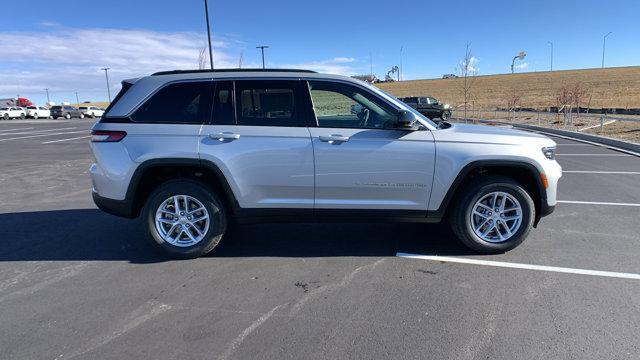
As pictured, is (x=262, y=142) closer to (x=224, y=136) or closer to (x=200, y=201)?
(x=224, y=136)

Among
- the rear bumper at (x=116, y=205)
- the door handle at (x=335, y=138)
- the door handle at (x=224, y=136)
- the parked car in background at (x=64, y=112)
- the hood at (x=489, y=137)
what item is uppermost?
the parked car in background at (x=64, y=112)

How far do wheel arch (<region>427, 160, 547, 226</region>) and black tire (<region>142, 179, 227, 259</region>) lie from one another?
213cm

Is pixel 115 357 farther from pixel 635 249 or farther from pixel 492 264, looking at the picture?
pixel 635 249

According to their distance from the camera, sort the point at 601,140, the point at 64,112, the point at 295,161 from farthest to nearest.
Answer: the point at 64,112, the point at 601,140, the point at 295,161

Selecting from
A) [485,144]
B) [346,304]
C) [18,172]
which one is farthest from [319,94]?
[18,172]

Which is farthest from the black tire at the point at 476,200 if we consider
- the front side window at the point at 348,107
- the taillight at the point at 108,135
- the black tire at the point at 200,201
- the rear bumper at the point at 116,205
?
the taillight at the point at 108,135

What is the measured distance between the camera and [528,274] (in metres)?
3.94

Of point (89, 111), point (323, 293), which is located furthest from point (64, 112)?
point (323, 293)

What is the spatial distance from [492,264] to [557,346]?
4.58ft

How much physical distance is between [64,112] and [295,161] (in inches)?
2194

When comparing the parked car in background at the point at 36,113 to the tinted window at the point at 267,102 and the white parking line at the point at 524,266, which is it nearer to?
the tinted window at the point at 267,102

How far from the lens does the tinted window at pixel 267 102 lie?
423 centimetres

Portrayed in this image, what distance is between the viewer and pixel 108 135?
4.22 m

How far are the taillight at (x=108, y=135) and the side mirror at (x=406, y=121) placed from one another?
2661 mm
